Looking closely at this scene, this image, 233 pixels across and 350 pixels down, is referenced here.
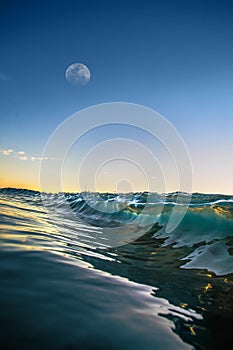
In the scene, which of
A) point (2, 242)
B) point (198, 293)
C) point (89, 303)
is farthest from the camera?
point (2, 242)

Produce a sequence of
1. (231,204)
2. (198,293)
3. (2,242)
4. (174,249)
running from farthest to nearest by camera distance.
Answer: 1. (231,204)
2. (174,249)
3. (2,242)
4. (198,293)

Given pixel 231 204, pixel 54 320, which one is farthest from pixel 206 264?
pixel 231 204

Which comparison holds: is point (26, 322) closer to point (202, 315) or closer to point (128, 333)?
point (128, 333)

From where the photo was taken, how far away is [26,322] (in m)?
1.34

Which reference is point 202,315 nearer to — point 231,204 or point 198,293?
point 198,293

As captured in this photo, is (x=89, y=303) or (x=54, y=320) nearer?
(x=54, y=320)

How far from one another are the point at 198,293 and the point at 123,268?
3.52ft

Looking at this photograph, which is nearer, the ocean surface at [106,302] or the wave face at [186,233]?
the ocean surface at [106,302]

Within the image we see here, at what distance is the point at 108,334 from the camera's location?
4.48 ft

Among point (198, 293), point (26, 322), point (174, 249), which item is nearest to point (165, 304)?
point (198, 293)

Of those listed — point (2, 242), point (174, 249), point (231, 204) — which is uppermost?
point (231, 204)

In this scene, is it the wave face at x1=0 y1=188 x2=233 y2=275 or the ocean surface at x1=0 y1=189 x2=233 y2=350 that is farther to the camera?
the wave face at x1=0 y1=188 x2=233 y2=275

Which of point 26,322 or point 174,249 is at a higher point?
point 26,322

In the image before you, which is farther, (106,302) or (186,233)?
(186,233)
